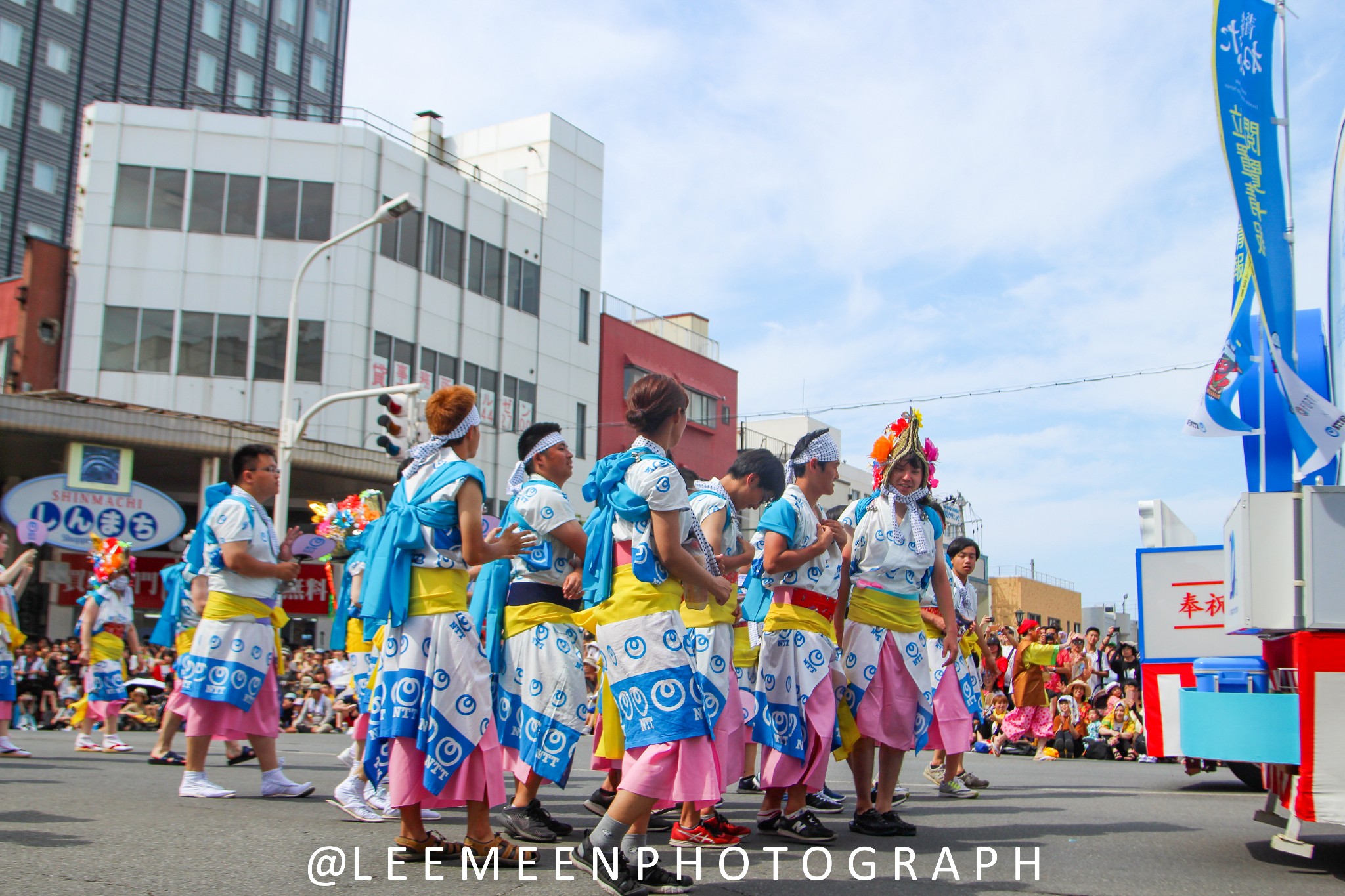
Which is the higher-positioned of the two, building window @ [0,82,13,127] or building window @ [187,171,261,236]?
building window @ [0,82,13,127]

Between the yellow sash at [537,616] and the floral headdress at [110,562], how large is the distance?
23.1 ft

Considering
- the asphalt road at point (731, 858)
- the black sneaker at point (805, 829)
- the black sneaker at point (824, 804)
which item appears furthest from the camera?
the black sneaker at point (824, 804)

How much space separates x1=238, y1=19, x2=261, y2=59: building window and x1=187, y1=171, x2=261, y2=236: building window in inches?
1275

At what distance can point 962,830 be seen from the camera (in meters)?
5.93

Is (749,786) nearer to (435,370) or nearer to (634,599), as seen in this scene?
(634,599)

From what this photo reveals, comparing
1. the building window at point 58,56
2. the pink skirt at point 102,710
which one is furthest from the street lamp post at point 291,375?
the building window at point 58,56

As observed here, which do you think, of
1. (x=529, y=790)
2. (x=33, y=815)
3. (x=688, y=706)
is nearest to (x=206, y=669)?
(x=33, y=815)

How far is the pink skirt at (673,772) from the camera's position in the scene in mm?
3990

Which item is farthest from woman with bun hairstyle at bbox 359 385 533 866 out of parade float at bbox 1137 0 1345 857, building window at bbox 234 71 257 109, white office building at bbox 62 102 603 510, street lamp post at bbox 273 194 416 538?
building window at bbox 234 71 257 109

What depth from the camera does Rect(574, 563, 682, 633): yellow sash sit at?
4.25m

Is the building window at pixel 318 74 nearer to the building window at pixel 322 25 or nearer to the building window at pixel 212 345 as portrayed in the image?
the building window at pixel 322 25

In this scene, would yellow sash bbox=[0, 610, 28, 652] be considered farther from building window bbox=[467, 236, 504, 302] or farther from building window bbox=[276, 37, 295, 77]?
building window bbox=[276, 37, 295, 77]

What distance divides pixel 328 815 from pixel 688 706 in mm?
2999

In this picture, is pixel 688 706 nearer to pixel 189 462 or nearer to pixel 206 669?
pixel 206 669
